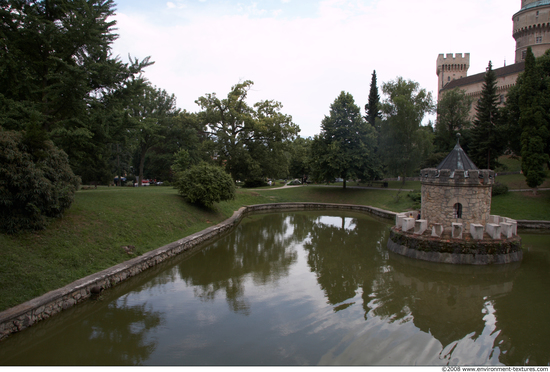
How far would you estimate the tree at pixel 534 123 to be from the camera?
21875mm

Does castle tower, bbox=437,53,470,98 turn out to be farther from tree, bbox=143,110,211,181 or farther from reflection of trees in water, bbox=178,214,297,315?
reflection of trees in water, bbox=178,214,297,315

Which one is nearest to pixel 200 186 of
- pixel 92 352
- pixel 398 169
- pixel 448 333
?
pixel 92 352

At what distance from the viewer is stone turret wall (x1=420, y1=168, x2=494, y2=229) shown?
1188cm

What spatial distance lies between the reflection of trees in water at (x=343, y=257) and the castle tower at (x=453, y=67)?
5070 cm

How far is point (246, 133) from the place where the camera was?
3406 centimetres

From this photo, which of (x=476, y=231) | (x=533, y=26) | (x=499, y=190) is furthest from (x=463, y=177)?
(x=533, y=26)

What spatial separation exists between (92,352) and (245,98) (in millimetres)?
31142

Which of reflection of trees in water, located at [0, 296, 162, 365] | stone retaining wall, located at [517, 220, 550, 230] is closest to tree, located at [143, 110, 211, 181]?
stone retaining wall, located at [517, 220, 550, 230]

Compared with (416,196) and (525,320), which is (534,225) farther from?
(525,320)

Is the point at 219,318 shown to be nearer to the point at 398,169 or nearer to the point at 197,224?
the point at 197,224

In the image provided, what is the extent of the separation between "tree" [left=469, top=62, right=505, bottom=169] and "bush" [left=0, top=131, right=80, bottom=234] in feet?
104

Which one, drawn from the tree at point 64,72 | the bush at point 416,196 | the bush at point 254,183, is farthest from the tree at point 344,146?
the tree at point 64,72

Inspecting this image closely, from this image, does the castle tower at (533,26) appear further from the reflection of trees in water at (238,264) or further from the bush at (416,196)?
the reflection of trees in water at (238,264)

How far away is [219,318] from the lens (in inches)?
282
